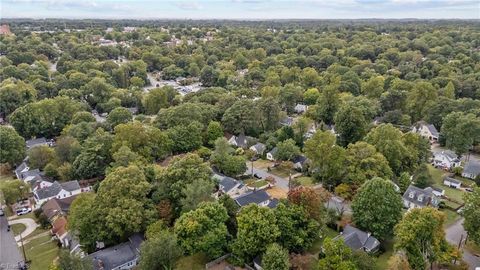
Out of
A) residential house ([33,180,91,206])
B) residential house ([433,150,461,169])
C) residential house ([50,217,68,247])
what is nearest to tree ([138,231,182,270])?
residential house ([50,217,68,247])

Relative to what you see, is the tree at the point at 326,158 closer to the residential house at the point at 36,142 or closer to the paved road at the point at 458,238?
the paved road at the point at 458,238

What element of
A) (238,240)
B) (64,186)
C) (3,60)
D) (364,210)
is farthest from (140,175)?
(3,60)

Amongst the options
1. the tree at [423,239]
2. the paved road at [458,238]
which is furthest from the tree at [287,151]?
the tree at [423,239]

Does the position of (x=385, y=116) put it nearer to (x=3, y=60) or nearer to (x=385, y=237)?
(x=385, y=237)

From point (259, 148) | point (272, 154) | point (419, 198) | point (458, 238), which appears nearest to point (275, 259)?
point (458, 238)

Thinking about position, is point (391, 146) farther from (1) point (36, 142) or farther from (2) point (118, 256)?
(1) point (36, 142)
